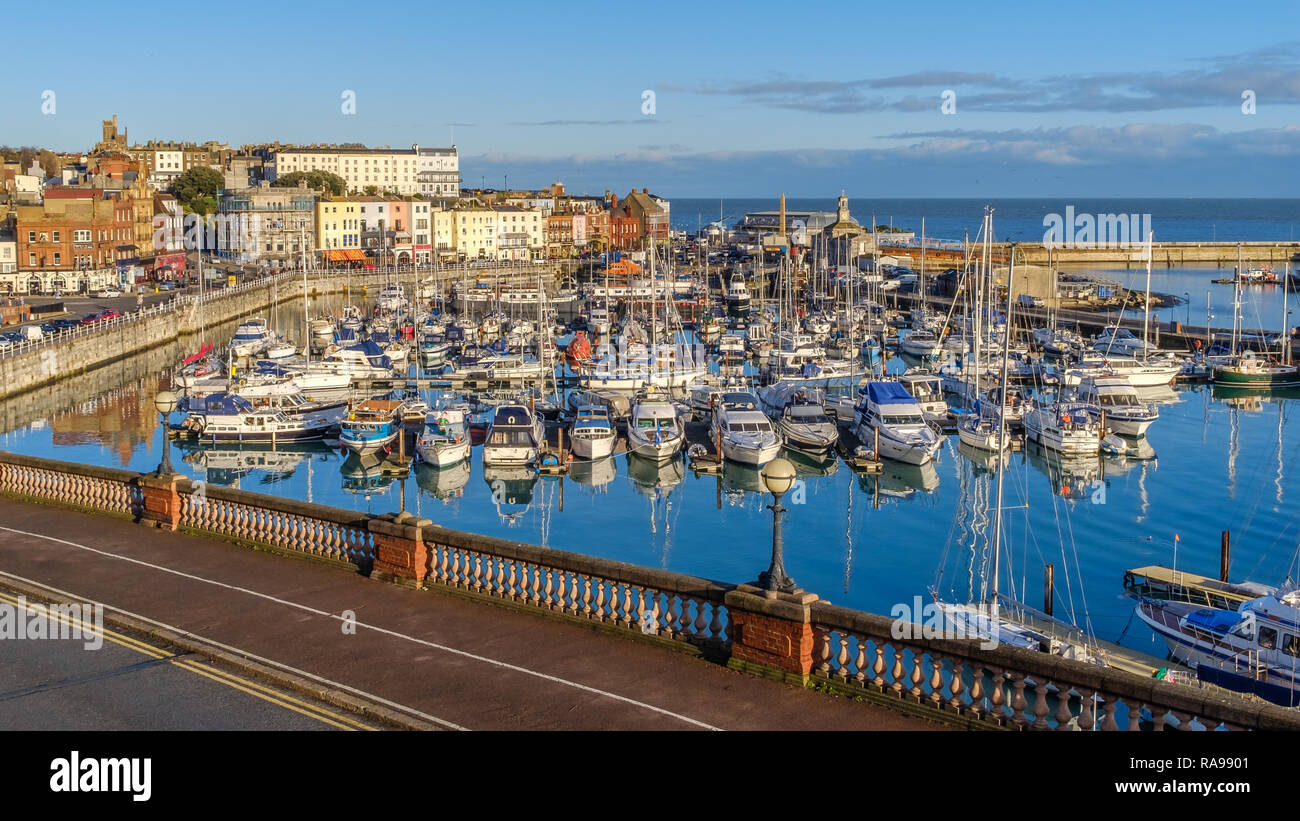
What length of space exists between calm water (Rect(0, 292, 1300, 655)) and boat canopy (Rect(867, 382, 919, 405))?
Answer: 9.61 ft

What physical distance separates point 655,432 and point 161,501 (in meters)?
32.0

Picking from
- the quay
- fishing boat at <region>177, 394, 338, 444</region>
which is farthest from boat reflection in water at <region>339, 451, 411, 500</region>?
the quay

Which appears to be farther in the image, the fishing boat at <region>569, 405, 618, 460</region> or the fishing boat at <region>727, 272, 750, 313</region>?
the fishing boat at <region>727, 272, 750, 313</region>

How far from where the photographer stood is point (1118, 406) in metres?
57.3

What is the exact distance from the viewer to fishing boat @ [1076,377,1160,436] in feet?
183

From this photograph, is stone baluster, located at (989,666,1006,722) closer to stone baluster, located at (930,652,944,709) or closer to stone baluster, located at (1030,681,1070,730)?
stone baluster, located at (1030,681,1070,730)

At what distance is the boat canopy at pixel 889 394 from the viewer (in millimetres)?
52906

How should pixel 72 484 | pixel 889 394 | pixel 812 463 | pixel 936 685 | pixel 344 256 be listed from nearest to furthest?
pixel 936 685 < pixel 72 484 < pixel 812 463 < pixel 889 394 < pixel 344 256

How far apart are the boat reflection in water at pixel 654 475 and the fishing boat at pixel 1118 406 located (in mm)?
18869

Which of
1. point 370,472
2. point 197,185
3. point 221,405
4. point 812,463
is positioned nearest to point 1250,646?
point 812,463

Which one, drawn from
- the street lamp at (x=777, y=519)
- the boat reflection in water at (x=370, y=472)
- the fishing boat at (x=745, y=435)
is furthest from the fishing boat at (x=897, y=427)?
the street lamp at (x=777, y=519)

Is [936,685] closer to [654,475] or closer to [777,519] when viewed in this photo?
[777,519]

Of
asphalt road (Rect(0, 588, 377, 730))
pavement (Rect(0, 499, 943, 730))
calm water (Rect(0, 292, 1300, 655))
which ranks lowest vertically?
calm water (Rect(0, 292, 1300, 655))
